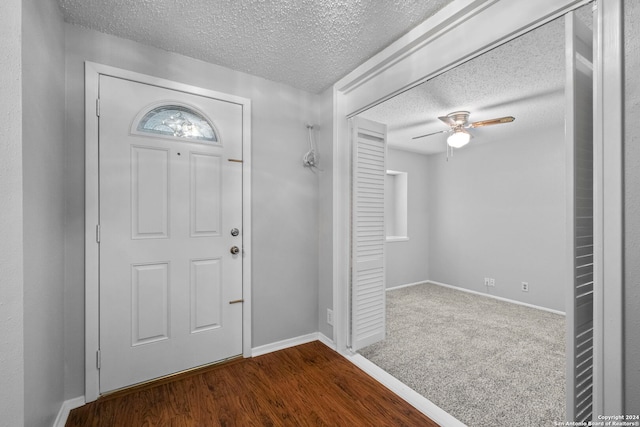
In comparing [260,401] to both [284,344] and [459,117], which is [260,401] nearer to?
[284,344]

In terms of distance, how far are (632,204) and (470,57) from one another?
3.19 feet

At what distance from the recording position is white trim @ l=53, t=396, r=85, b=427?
1.47 meters

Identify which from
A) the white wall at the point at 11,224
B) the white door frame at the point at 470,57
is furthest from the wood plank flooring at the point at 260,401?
the white wall at the point at 11,224

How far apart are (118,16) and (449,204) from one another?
15.3 feet

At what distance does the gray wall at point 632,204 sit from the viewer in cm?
94

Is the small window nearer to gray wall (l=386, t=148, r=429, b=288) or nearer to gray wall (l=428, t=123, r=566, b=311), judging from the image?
gray wall (l=386, t=148, r=429, b=288)

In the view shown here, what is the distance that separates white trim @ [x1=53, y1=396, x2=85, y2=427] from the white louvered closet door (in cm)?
180

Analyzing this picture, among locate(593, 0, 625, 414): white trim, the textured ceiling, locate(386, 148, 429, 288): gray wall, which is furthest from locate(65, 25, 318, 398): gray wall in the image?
locate(386, 148, 429, 288): gray wall

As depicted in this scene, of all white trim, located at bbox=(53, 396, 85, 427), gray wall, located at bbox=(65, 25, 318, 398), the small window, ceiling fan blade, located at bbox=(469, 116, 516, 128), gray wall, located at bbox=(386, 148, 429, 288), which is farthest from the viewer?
the small window

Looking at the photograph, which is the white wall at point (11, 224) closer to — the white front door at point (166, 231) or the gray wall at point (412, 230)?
the white front door at point (166, 231)

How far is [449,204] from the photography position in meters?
4.68

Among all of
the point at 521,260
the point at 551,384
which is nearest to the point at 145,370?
the point at 551,384

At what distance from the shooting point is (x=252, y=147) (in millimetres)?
2238

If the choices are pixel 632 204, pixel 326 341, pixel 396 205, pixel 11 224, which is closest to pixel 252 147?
pixel 11 224
